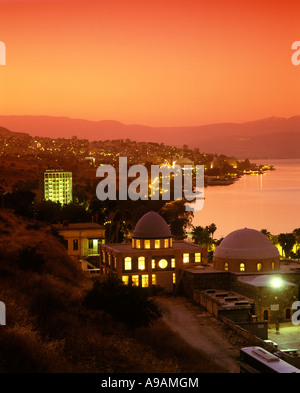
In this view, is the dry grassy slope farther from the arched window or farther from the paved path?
the arched window

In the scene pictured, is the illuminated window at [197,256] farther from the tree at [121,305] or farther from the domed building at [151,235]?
the tree at [121,305]

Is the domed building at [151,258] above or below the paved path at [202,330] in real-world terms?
above

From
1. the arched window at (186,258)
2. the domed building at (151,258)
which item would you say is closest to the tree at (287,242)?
the domed building at (151,258)

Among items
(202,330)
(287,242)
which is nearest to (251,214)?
(287,242)

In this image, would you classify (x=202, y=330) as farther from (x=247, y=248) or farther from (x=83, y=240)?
(x=83, y=240)

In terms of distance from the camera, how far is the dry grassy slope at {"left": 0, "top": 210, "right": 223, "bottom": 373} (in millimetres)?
7656

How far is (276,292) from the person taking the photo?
57.9 feet

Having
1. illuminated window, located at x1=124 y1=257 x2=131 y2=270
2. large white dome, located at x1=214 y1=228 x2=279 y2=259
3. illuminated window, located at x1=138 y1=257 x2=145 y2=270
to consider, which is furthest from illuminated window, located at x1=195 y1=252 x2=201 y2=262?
illuminated window, located at x1=124 y1=257 x2=131 y2=270

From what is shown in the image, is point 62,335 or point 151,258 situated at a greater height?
point 151,258

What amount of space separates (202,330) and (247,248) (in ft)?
18.5

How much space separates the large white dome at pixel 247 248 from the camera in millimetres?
19406

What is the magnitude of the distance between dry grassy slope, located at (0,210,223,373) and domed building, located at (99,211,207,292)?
5212 millimetres

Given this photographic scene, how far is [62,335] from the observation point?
932 cm
